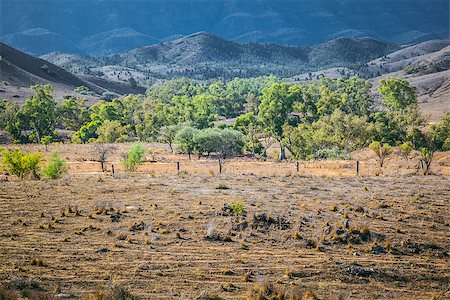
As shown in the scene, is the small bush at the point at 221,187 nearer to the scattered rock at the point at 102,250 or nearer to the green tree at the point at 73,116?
the scattered rock at the point at 102,250

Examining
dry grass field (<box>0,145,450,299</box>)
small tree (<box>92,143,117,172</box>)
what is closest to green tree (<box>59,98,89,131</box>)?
small tree (<box>92,143,117,172</box>)

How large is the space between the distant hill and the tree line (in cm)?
3640

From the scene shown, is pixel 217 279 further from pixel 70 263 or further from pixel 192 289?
pixel 70 263

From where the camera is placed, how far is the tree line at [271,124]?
187 ft

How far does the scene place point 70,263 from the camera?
601 inches

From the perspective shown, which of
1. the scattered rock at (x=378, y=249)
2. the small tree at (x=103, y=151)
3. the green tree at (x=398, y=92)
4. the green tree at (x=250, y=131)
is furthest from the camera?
the green tree at (x=398, y=92)

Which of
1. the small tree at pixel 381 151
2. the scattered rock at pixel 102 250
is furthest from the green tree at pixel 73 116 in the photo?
the scattered rock at pixel 102 250

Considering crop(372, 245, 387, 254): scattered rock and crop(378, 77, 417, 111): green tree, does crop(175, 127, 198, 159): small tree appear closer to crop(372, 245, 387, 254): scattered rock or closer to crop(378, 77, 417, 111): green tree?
crop(378, 77, 417, 111): green tree

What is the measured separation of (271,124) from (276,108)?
8.11ft

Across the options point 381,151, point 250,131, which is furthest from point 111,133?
point 381,151

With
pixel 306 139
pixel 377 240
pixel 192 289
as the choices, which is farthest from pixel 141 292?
pixel 306 139

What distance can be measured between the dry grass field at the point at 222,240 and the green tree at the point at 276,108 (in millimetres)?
36586

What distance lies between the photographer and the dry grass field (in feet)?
46.5

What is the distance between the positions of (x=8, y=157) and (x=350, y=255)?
25.2 metres
